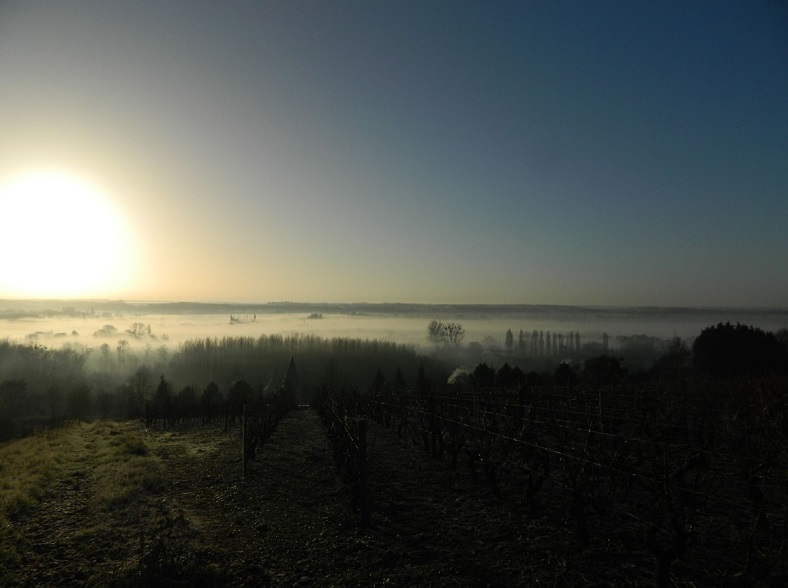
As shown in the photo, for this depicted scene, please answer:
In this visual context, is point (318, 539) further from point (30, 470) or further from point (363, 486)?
point (30, 470)

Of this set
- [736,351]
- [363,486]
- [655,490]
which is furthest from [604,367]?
[363,486]

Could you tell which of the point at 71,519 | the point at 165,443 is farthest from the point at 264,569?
the point at 165,443

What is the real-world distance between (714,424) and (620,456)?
4367 mm

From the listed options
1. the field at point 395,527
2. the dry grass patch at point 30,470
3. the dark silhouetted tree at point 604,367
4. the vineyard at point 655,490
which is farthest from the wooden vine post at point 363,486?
the dark silhouetted tree at point 604,367

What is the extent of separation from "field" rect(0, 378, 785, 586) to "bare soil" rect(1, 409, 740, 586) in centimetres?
3

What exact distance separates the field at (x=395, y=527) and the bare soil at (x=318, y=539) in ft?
0.11

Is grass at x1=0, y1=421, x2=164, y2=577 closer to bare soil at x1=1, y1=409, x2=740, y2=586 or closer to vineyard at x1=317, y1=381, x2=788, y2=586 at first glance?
bare soil at x1=1, y1=409, x2=740, y2=586

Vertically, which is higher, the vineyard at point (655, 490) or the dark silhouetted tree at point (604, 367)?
the vineyard at point (655, 490)

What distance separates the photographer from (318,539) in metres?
8.25

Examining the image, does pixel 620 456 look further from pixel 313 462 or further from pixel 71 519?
pixel 71 519

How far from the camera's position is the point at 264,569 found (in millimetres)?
7246

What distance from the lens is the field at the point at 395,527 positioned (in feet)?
20.3

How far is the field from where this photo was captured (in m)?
6.19

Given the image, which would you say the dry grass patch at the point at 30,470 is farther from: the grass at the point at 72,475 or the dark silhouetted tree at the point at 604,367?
the dark silhouetted tree at the point at 604,367
